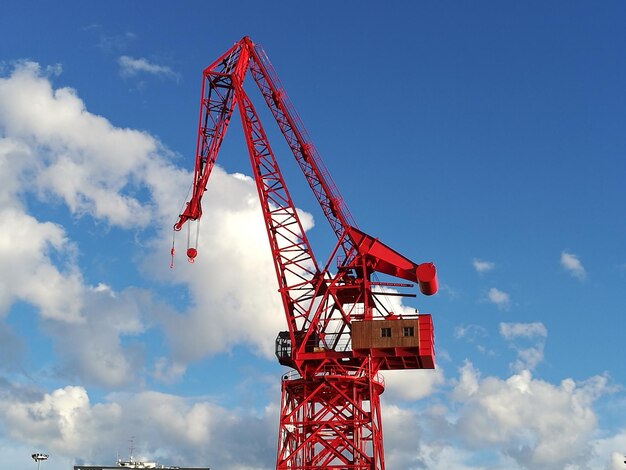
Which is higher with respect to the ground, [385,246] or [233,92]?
[233,92]

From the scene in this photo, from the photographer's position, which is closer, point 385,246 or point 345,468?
point 345,468

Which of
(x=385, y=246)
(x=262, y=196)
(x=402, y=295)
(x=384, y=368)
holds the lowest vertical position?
(x=384, y=368)

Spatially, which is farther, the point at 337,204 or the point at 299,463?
the point at 337,204

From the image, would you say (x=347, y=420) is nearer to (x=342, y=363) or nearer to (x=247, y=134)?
(x=342, y=363)

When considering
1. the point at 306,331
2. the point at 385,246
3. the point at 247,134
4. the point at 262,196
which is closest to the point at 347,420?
the point at 306,331

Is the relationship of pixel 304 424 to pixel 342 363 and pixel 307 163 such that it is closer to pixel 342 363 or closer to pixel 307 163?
pixel 342 363

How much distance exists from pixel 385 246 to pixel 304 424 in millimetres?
20643

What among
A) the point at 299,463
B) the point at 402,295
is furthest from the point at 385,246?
the point at 299,463

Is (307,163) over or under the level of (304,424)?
over

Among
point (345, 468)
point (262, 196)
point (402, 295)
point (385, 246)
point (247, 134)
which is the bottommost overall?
point (345, 468)

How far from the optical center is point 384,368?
84188mm

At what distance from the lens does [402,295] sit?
84.5 m

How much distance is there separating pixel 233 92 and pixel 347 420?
37053 millimetres

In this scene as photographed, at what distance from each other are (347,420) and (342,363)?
5938 millimetres
